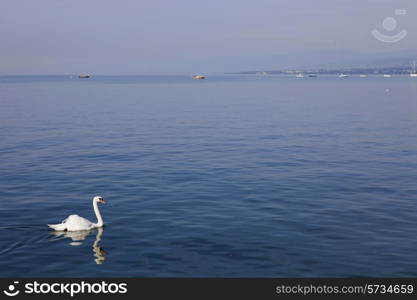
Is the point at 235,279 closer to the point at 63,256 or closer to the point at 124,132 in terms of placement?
the point at 63,256

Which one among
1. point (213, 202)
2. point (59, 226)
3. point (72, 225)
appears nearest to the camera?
point (72, 225)

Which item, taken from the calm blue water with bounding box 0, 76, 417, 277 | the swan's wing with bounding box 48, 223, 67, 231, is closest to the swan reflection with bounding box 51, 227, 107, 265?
the calm blue water with bounding box 0, 76, 417, 277

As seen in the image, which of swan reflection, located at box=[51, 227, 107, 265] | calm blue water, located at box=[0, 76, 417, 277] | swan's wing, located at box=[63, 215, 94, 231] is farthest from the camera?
swan's wing, located at box=[63, 215, 94, 231]

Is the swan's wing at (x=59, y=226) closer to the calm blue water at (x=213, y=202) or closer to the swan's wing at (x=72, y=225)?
the swan's wing at (x=72, y=225)

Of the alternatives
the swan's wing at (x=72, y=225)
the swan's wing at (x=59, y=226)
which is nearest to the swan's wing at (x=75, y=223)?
the swan's wing at (x=72, y=225)

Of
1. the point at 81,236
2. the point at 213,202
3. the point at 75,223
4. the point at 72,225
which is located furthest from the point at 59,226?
the point at 213,202

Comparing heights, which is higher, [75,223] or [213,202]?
[213,202]

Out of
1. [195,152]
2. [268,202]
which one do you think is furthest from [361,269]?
[195,152]

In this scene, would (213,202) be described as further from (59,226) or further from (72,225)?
(59,226)

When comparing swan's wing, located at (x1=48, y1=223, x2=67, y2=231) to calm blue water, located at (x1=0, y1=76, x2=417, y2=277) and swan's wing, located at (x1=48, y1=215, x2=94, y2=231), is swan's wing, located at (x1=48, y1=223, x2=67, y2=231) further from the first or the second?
calm blue water, located at (x1=0, y1=76, x2=417, y2=277)

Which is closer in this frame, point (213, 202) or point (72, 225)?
point (72, 225)

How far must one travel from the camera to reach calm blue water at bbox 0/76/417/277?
20266 millimetres

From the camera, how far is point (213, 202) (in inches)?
1160

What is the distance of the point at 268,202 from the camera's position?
1155 inches
